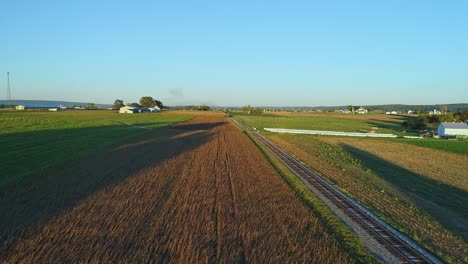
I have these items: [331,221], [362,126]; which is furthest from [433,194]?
[362,126]

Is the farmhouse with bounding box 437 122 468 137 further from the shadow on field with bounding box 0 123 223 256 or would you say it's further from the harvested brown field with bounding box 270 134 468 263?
the shadow on field with bounding box 0 123 223 256

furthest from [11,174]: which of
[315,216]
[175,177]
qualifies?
[315,216]

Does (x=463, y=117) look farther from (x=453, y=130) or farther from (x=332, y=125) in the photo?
(x=332, y=125)

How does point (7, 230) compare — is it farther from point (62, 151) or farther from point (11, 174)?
point (62, 151)

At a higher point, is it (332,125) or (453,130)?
(453,130)

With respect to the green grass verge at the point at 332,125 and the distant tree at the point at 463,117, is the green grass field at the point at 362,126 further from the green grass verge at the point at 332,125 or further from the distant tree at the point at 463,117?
the distant tree at the point at 463,117

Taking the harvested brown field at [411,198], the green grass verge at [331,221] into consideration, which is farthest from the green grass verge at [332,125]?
the green grass verge at [331,221]
